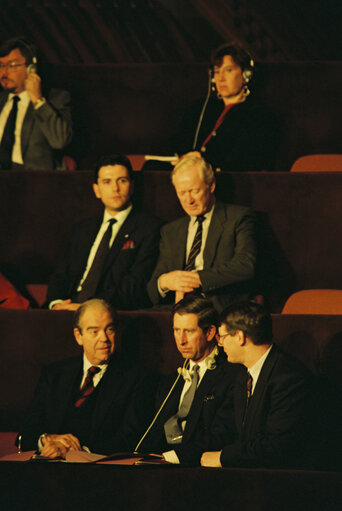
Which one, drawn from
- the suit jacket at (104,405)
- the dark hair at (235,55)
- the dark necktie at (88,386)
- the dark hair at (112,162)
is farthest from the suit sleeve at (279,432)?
the dark hair at (235,55)

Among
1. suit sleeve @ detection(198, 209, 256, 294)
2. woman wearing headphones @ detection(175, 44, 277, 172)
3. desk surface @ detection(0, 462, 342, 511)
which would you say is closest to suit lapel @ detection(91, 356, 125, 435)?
suit sleeve @ detection(198, 209, 256, 294)

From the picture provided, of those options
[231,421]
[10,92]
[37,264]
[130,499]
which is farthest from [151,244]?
[130,499]

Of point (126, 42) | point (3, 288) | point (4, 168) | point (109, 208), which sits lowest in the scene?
point (3, 288)

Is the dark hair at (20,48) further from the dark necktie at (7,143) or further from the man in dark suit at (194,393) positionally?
the man in dark suit at (194,393)

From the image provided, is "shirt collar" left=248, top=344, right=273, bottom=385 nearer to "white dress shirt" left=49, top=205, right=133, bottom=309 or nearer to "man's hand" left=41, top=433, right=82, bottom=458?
"man's hand" left=41, top=433, right=82, bottom=458

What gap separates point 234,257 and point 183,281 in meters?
0.17

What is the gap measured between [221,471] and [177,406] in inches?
27.7

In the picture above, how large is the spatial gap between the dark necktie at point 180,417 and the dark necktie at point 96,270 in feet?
1.75

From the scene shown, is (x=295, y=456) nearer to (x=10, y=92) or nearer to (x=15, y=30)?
(x=10, y=92)

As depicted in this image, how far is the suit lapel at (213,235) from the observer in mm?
2414

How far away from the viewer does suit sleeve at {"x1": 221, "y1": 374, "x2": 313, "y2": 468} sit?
173 cm

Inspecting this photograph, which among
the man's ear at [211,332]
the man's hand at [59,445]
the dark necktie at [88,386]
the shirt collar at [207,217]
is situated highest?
the shirt collar at [207,217]

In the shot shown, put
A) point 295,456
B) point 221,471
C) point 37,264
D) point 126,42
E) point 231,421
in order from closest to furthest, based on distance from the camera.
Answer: point 221,471, point 295,456, point 231,421, point 37,264, point 126,42

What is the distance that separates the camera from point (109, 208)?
2.58 meters
